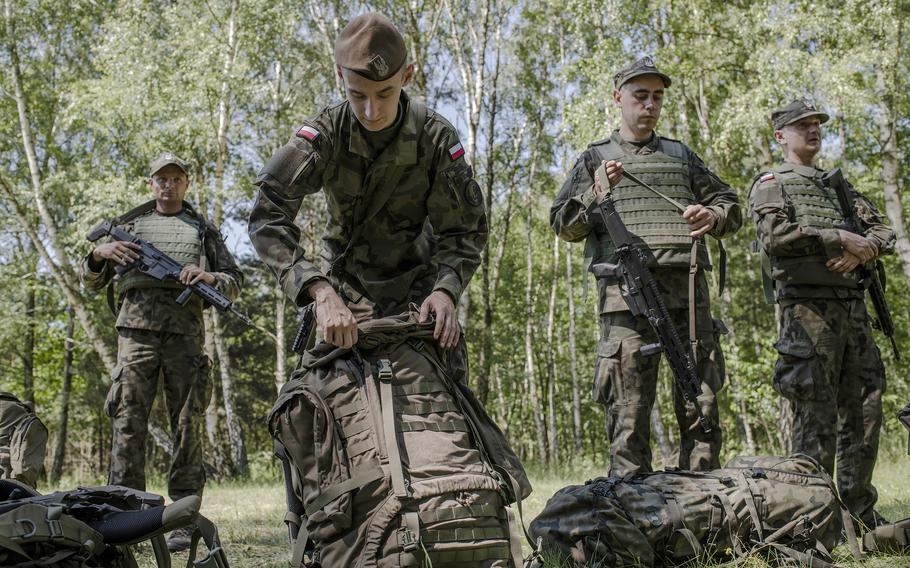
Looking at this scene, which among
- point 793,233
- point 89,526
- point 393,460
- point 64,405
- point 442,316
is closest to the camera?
point 89,526

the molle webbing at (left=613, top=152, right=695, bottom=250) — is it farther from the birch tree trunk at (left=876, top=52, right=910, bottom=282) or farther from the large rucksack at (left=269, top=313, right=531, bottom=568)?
the birch tree trunk at (left=876, top=52, right=910, bottom=282)

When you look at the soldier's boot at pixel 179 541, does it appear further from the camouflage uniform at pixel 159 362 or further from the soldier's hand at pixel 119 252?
the soldier's hand at pixel 119 252

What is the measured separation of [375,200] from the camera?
319 centimetres

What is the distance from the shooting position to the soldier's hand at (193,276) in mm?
5578

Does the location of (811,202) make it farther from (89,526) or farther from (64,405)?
(64,405)

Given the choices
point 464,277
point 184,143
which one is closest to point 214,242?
point 464,277

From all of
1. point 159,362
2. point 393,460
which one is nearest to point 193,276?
point 159,362

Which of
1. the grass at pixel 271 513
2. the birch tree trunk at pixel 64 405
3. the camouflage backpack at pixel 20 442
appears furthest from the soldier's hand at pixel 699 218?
the birch tree trunk at pixel 64 405

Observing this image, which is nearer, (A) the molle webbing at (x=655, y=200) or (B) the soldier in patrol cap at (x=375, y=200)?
(B) the soldier in patrol cap at (x=375, y=200)

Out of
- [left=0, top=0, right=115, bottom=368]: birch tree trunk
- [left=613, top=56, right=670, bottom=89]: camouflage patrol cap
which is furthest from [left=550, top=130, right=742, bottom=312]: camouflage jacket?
[left=0, top=0, right=115, bottom=368]: birch tree trunk

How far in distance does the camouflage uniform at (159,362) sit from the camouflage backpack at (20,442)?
3.01 feet

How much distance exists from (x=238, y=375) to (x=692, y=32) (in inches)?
565

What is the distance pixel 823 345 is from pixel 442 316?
2916mm

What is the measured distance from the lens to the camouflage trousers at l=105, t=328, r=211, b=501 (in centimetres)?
539
